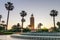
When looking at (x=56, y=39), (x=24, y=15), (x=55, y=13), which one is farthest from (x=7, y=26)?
(x=56, y=39)

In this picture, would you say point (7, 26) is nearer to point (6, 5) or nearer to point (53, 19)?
point (6, 5)

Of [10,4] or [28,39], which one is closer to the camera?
[28,39]

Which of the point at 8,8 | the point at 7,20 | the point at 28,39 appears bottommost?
the point at 28,39

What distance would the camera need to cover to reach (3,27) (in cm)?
5369

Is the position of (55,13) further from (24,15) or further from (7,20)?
(7,20)

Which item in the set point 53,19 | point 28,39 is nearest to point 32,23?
point 53,19

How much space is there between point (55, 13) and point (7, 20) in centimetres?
1715

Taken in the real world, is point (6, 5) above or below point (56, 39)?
above

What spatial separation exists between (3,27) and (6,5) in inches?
275

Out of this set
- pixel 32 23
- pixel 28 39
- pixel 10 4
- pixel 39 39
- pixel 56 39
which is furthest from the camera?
pixel 32 23

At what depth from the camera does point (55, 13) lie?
59062 millimetres

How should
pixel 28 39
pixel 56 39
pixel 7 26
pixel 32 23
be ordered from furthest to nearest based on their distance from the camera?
1. pixel 32 23
2. pixel 7 26
3. pixel 28 39
4. pixel 56 39

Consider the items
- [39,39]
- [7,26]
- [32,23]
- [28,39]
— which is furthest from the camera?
[32,23]

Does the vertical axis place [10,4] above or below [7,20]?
above
